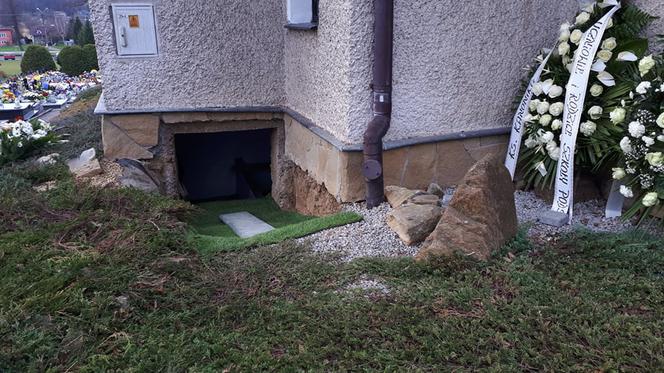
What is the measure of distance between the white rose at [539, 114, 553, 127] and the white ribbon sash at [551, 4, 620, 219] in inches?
5.3

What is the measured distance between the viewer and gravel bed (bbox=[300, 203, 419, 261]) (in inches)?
132

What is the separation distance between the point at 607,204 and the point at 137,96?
157 inches

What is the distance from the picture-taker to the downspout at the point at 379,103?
3.65 meters

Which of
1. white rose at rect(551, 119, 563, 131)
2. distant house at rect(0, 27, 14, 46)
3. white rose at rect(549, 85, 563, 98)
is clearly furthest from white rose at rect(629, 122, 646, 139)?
distant house at rect(0, 27, 14, 46)

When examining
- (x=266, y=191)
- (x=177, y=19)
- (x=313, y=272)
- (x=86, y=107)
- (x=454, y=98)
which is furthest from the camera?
(x=86, y=107)

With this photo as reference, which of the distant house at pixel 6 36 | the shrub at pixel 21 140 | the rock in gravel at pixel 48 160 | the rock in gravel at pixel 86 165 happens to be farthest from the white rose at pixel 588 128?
the distant house at pixel 6 36

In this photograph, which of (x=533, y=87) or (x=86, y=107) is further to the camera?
(x=86, y=107)

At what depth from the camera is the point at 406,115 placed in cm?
407

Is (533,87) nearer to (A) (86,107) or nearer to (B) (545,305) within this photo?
(B) (545,305)

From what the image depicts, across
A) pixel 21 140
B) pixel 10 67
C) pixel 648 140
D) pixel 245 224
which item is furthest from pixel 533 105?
pixel 10 67

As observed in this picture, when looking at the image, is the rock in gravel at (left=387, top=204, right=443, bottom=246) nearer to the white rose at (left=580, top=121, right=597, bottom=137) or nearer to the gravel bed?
the gravel bed

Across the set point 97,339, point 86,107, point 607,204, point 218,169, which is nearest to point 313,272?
point 97,339

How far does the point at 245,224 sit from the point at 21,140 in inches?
94.4

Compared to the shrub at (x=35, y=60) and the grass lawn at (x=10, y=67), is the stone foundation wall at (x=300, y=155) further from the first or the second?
the grass lawn at (x=10, y=67)
